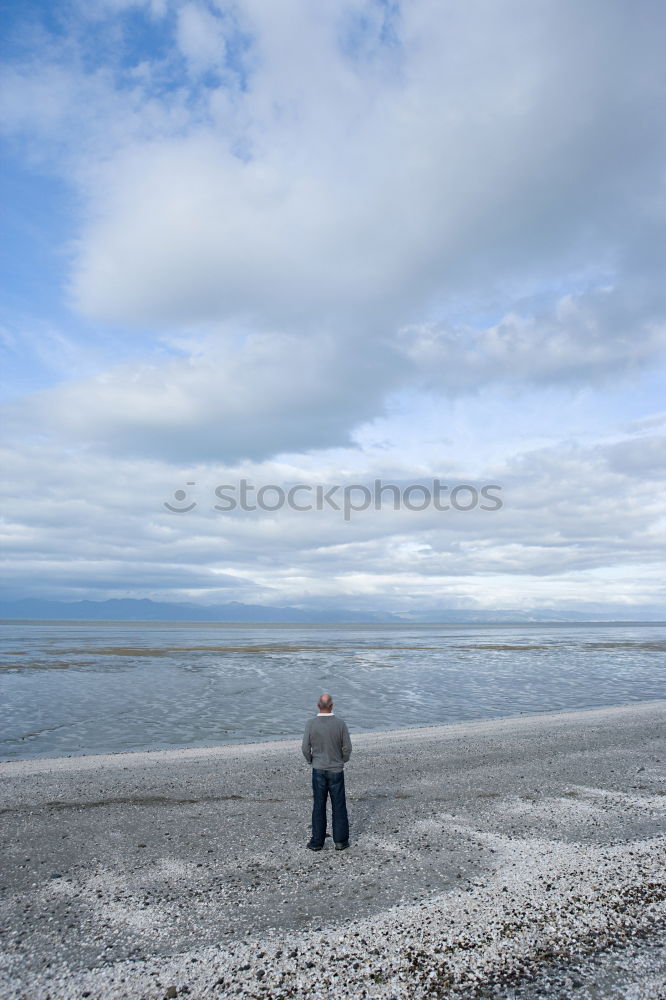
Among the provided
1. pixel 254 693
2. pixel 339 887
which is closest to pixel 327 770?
pixel 339 887

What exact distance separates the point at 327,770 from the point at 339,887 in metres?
1.85

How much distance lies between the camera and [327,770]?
34.9 ft

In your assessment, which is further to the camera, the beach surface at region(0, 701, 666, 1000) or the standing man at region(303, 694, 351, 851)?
the standing man at region(303, 694, 351, 851)

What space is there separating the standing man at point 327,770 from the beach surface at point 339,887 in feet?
1.10

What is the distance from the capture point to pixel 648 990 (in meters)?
6.82

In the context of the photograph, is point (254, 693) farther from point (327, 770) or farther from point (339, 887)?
point (339, 887)

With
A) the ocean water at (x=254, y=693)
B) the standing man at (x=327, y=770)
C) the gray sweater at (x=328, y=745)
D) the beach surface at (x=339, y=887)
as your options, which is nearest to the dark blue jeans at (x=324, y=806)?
the standing man at (x=327, y=770)

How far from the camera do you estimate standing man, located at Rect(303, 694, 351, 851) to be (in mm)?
10625

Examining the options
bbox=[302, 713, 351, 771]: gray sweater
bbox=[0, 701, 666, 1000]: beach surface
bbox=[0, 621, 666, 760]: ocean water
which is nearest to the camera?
bbox=[0, 701, 666, 1000]: beach surface

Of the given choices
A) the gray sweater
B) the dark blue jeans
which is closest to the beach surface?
the dark blue jeans

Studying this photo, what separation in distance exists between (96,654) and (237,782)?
61.1 m

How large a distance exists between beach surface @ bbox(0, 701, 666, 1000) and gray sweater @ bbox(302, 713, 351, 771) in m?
1.58

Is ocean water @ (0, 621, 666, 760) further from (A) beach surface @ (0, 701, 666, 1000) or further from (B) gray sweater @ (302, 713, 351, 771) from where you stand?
(B) gray sweater @ (302, 713, 351, 771)

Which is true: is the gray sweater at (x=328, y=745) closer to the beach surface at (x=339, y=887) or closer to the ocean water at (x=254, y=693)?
the beach surface at (x=339, y=887)
